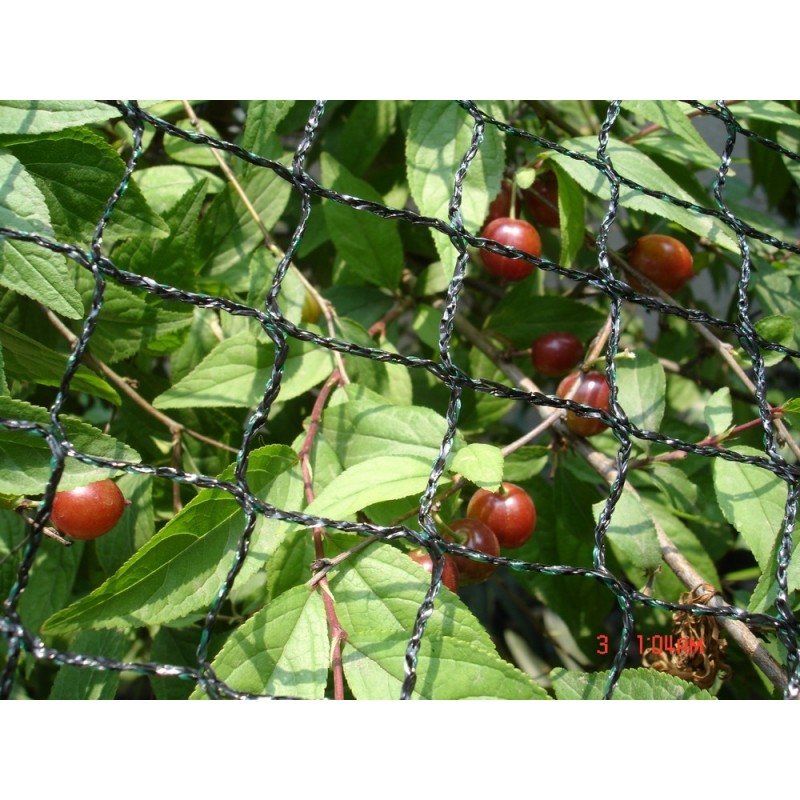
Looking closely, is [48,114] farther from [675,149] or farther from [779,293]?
[779,293]

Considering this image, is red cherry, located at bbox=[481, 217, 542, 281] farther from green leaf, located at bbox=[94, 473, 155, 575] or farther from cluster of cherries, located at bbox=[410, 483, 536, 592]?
green leaf, located at bbox=[94, 473, 155, 575]

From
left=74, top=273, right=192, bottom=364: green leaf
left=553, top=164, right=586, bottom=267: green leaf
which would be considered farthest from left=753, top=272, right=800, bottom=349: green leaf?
left=74, top=273, right=192, bottom=364: green leaf

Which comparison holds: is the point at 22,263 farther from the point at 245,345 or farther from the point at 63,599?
the point at 63,599

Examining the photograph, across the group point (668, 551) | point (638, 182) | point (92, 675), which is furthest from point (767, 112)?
point (92, 675)

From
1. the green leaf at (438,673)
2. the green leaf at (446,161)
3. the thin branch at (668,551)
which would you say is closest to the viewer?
the green leaf at (438,673)

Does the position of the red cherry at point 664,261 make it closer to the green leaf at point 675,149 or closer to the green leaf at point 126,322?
the green leaf at point 675,149

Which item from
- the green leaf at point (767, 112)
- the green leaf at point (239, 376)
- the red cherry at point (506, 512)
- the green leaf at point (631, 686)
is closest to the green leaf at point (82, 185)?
the green leaf at point (239, 376)
